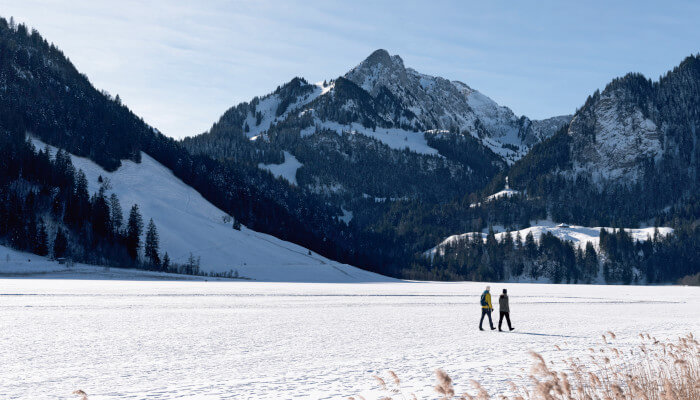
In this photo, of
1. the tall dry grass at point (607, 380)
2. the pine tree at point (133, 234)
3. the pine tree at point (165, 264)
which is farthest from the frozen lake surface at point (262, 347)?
the pine tree at point (133, 234)

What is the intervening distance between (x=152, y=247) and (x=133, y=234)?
574 centimetres

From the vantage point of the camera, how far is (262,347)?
810 inches

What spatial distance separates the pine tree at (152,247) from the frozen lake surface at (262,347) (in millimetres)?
85944

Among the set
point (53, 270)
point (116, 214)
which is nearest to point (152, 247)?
point (116, 214)

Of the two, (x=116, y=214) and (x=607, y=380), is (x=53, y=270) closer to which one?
(x=116, y=214)

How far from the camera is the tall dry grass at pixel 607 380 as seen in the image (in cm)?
819

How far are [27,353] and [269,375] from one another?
8.85 m

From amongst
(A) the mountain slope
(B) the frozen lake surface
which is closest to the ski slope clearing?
(A) the mountain slope

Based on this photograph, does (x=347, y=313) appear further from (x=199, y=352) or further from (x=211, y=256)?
(x=211, y=256)

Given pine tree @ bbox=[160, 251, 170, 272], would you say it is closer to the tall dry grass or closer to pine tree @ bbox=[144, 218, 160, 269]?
pine tree @ bbox=[144, 218, 160, 269]

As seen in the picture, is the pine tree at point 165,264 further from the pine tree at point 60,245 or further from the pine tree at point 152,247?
the pine tree at point 60,245

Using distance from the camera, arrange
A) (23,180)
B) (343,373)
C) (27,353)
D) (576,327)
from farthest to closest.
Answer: (23,180) < (576,327) < (27,353) < (343,373)

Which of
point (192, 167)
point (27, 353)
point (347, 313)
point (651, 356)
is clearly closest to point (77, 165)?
point (192, 167)

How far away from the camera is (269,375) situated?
1546cm
